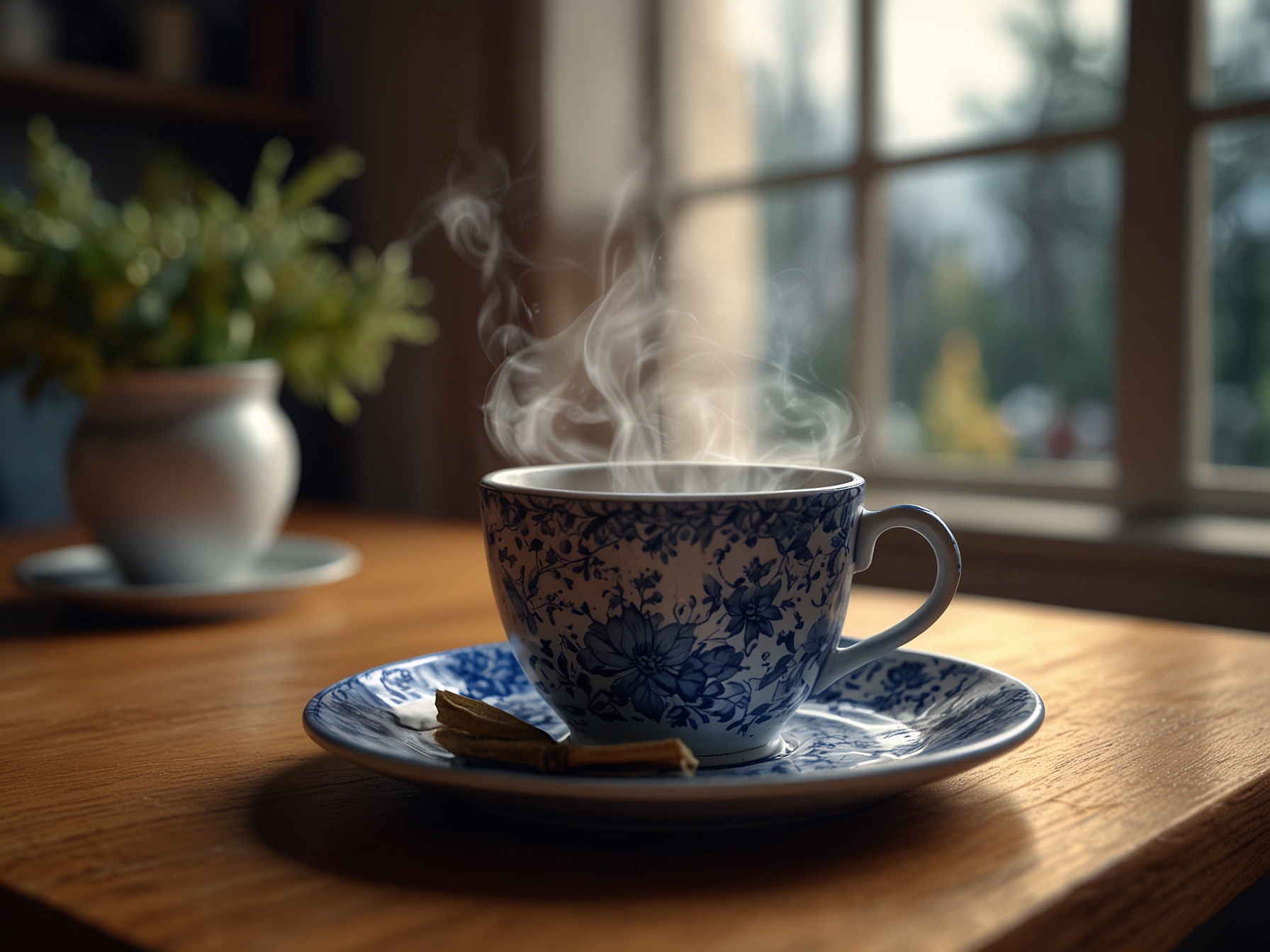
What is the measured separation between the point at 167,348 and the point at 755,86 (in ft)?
4.62

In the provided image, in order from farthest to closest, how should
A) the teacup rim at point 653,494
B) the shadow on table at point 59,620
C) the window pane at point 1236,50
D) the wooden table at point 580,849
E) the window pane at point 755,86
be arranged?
the window pane at point 755,86 < the window pane at point 1236,50 < the shadow on table at point 59,620 < the teacup rim at point 653,494 < the wooden table at point 580,849

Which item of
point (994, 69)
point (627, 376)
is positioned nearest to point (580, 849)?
point (994, 69)

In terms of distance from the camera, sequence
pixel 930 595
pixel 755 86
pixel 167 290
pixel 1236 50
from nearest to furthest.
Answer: pixel 930 595 → pixel 167 290 → pixel 1236 50 → pixel 755 86

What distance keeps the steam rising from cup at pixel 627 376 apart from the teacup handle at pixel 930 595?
1.32 meters

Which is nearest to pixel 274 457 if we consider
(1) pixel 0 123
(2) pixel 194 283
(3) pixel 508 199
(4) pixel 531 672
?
(2) pixel 194 283

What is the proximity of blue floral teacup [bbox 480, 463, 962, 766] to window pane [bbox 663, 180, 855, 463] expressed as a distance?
150cm

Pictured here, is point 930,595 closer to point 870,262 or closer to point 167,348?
point 167,348

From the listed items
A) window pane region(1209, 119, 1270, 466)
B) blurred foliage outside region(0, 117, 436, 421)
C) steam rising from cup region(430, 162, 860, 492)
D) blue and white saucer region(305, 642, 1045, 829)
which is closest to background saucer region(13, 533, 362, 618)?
blurred foliage outside region(0, 117, 436, 421)

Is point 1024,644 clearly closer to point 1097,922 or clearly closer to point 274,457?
point 1097,922

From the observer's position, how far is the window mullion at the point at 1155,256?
1499mm

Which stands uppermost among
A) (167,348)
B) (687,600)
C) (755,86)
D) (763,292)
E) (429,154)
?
(755,86)

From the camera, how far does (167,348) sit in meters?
1.00

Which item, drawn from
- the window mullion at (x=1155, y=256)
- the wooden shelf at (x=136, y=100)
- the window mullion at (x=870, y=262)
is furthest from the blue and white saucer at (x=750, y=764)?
the wooden shelf at (x=136, y=100)

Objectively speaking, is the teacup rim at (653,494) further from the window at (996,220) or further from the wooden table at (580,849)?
the window at (996,220)
